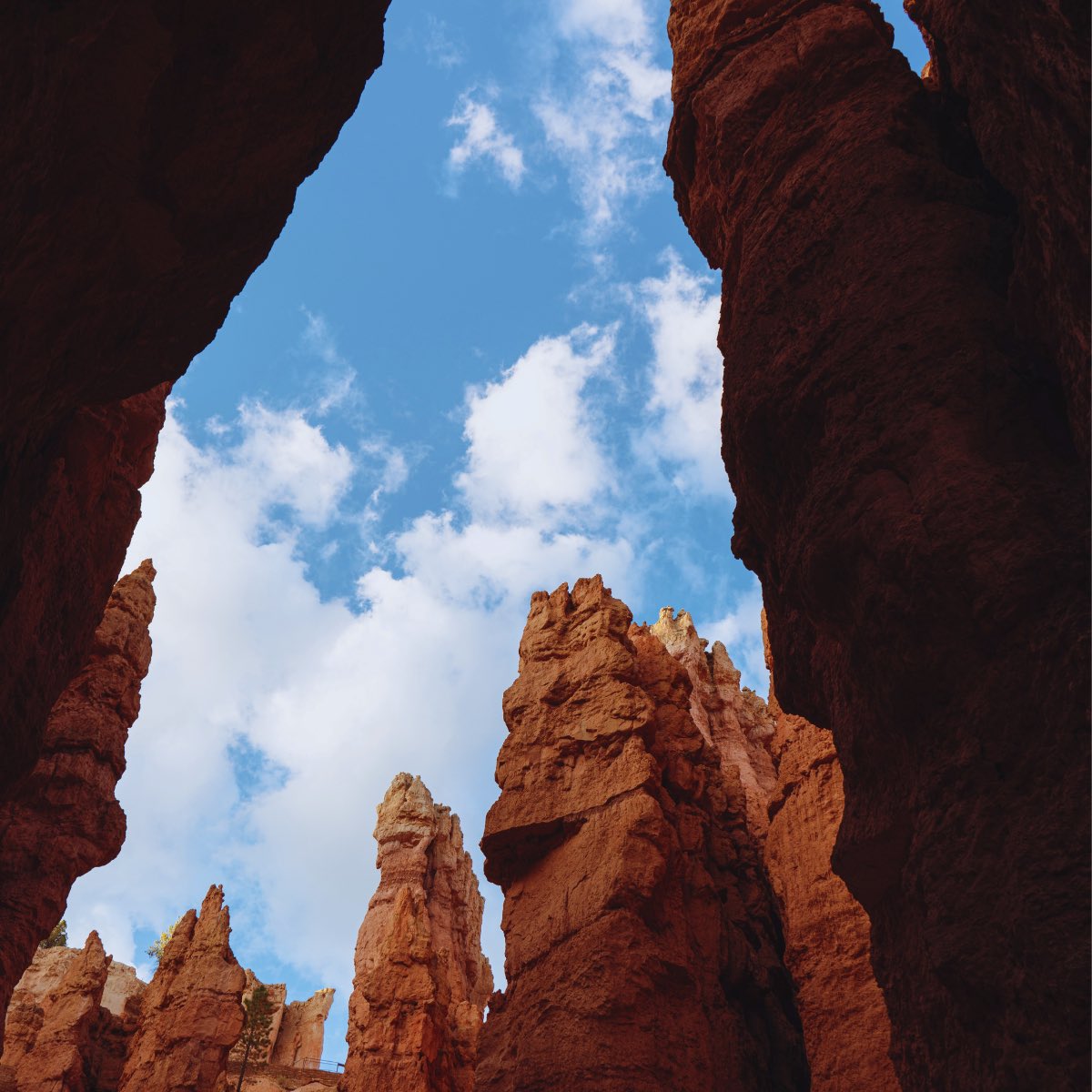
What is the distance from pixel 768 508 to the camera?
27.2ft

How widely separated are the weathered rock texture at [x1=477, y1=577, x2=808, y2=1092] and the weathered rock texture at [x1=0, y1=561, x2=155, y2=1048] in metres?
8.39

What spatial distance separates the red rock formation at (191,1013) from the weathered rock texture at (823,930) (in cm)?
1857

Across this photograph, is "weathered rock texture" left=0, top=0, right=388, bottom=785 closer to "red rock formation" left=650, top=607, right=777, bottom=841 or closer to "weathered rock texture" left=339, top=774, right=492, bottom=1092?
"weathered rock texture" left=339, top=774, right=492, bottom=1092

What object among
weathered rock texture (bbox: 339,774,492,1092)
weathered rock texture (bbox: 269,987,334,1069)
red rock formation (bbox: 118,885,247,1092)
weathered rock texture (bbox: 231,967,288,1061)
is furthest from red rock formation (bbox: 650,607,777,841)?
weathered rock texture (bbox: 269,987,334,1069)

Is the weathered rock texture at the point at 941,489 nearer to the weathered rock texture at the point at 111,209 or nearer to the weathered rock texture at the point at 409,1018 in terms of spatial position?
the weathered rock texture at the point at 111,209

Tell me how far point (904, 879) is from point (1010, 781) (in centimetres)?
122

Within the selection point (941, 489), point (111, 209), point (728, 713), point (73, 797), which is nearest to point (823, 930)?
point (941, 489)

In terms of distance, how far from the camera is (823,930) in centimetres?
1447

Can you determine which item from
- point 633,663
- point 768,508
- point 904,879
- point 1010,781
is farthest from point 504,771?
point 1010,781

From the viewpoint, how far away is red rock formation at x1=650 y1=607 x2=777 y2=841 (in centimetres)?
2897

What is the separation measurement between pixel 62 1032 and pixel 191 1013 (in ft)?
13.5

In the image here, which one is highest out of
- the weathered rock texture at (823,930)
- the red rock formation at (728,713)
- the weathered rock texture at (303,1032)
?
the red rock formation at (728,713)

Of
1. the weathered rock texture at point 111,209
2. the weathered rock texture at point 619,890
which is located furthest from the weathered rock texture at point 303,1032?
the weathered rock texture at point 111,209

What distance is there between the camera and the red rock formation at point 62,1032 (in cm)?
2588
